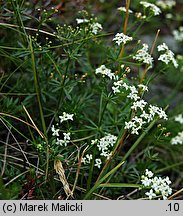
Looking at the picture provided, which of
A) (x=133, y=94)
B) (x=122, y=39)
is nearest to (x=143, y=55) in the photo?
(x=122, y=39)

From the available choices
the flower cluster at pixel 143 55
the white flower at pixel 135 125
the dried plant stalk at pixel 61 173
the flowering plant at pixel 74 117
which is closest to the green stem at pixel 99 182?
the flowering plant at pixel 74 117

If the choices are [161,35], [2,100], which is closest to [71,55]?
[2,100]

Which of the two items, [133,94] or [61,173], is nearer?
[61,173]

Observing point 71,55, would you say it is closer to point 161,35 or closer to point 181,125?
point 181,125

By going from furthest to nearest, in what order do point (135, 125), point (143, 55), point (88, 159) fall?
1. point (143, 55)
2. point (88, 159)
3. point (135, 125)

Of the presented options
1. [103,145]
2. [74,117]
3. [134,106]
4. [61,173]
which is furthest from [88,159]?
[134,106]

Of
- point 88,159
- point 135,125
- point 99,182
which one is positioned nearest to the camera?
point 99,182

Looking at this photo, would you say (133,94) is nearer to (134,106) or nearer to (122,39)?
(134,106)

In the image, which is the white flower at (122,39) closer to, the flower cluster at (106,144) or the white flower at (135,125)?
the white flower at (135,125)

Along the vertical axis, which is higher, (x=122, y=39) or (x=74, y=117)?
(x=122, y=39)

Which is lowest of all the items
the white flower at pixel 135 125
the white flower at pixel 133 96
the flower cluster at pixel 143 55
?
the white flower at pixel 135 125

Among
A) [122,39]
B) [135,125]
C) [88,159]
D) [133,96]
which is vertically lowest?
[88,159]
